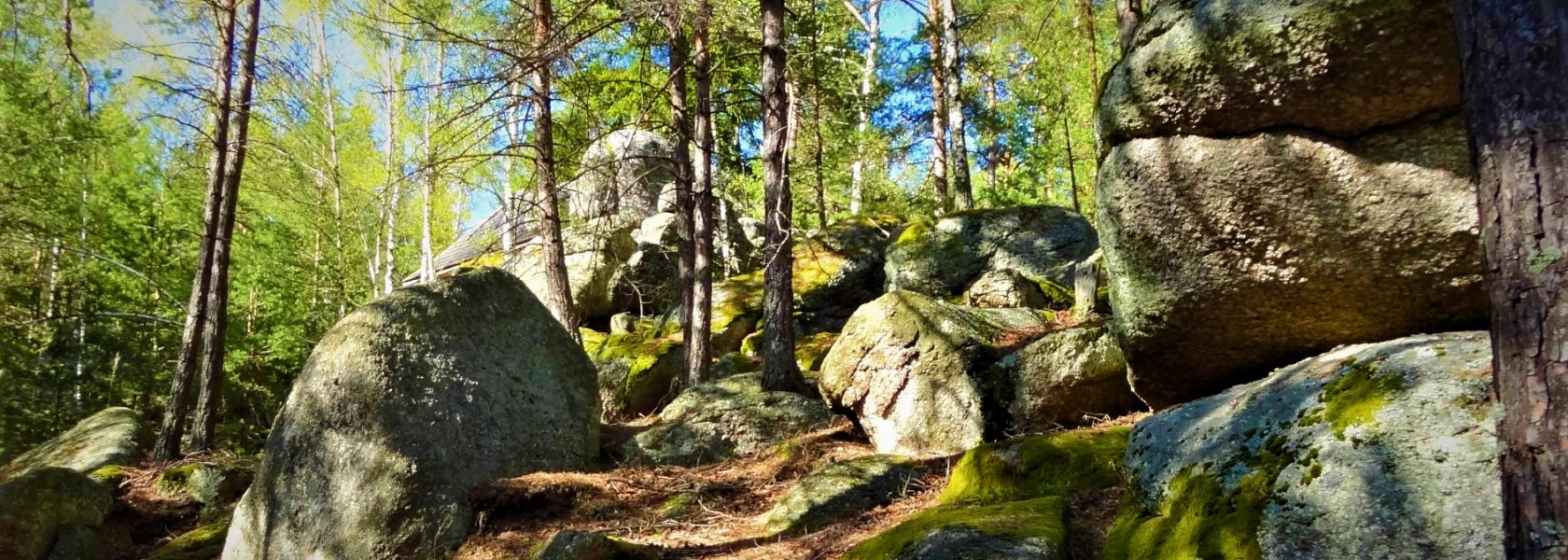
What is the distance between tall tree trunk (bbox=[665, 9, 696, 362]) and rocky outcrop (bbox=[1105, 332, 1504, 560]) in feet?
23.0

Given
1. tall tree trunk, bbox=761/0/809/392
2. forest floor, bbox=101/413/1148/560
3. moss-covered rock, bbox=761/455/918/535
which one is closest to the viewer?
forest floor, bbox=101/413/1148/560

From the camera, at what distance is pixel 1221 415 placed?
11.9 ft

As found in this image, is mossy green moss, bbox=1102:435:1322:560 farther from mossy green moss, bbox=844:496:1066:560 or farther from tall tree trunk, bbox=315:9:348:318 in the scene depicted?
tall tree trunk, bbox=315:9:348:318

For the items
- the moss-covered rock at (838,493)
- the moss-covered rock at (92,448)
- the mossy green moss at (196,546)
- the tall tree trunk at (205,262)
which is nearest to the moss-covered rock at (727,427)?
the moss-covered rock at (838,493)

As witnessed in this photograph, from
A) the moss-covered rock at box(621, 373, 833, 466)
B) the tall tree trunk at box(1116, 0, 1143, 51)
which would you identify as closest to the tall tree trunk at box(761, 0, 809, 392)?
the moss-covered rock at box(621, 373, 833, 466)

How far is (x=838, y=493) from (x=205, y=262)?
876 centimetres

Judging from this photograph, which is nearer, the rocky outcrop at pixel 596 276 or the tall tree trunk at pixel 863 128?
the rocky outcrop at pixel 596 276

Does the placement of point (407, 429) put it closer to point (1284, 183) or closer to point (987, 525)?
point (987, 525)

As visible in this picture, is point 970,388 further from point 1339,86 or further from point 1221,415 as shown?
point 1339,86

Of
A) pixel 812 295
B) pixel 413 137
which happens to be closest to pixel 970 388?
pixel 812 295

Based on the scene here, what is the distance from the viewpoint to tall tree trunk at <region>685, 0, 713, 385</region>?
967 centimetres

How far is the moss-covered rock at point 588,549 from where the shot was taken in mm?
4484

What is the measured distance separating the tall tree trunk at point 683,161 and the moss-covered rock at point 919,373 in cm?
342

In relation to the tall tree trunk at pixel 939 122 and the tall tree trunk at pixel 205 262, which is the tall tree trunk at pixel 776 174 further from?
the tall tree trunk at pixel 939 122
